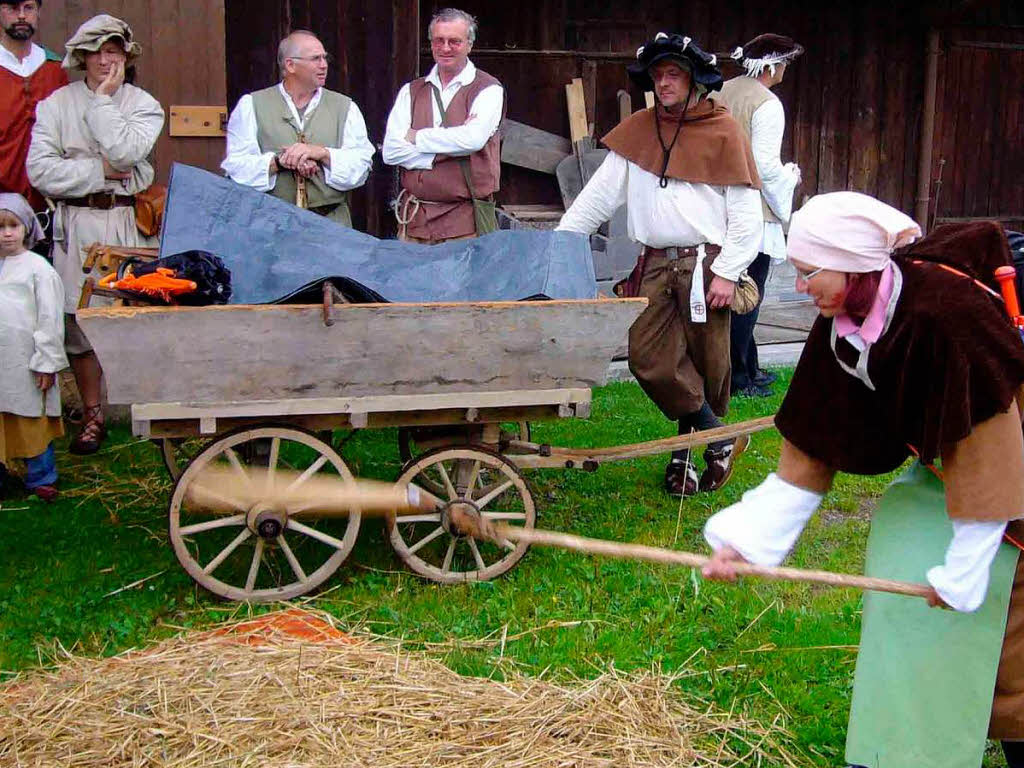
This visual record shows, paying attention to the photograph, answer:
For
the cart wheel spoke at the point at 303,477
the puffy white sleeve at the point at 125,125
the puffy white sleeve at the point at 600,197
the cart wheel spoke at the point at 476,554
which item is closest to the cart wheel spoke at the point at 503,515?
the cart wheel spoke at the point at 476,554

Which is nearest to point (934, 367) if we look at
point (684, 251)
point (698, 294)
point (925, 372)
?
point (925, 372)

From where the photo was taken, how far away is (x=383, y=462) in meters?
6.03

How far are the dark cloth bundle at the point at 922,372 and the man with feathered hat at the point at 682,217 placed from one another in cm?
245

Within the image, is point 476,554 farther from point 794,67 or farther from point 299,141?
point 794,67

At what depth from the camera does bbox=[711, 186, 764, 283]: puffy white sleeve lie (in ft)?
17.4

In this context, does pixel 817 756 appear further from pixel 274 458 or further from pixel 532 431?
pixel 532 431

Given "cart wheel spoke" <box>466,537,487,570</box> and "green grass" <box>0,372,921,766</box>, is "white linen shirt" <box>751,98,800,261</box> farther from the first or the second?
"cart wheel spoke" <box>466,537,487,570</box>

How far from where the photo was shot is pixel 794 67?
9781mm

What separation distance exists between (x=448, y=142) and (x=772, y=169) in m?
1.97

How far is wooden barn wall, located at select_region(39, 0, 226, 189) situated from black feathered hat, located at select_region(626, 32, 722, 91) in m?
2.68

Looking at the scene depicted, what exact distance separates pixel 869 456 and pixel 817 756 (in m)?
1.05

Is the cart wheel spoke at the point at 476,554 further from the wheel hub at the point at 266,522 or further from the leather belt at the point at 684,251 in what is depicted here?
the leather belt at the point at 684,251

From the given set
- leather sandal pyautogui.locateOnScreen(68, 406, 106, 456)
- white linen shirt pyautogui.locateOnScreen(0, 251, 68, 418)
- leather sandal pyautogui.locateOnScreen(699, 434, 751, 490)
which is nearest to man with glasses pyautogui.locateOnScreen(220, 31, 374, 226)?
white linen shirt pyautogui.locateOnScreen(0, 251, 68, 418)

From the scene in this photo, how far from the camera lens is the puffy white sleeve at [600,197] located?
5.49 m
